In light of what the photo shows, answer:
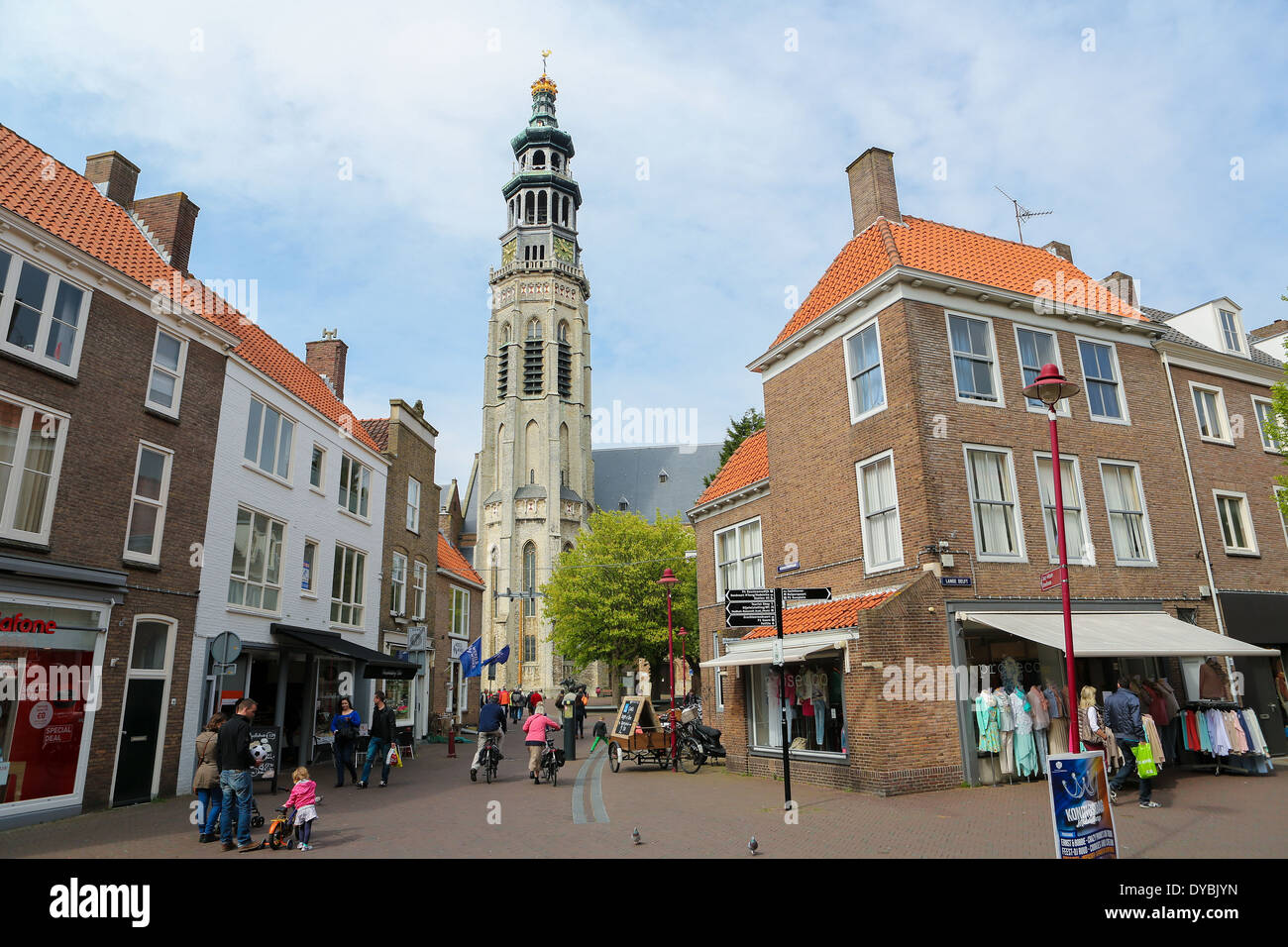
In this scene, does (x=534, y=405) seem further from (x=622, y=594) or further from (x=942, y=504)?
(x=942, y=504)

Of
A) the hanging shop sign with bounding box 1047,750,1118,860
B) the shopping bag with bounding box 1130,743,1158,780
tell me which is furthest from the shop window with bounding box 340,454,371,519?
the hanging shop sign with bounding box 1047,750,1118,860

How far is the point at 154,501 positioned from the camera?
572 inches

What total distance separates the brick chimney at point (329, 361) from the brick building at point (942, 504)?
15570 millimetres

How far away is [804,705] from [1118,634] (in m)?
5.86

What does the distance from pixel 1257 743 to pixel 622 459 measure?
65543mm

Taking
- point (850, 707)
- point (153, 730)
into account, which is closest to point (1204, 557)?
point (850, 707)

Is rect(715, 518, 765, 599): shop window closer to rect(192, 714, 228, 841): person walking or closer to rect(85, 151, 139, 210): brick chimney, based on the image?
rect(192, 714, 228, 841): person walking

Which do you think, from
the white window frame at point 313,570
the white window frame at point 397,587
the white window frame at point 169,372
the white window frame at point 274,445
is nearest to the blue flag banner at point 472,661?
the white window frame at point 397,587

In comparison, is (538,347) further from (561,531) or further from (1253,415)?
(1253,415)

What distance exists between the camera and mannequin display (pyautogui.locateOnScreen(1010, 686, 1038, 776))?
13039 mm

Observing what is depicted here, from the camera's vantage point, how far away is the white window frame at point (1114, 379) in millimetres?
16422

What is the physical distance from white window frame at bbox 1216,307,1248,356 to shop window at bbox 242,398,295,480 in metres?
24.6

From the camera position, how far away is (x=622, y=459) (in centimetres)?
7744

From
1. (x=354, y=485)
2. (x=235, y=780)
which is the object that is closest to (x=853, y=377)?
(x=235, y=780)
